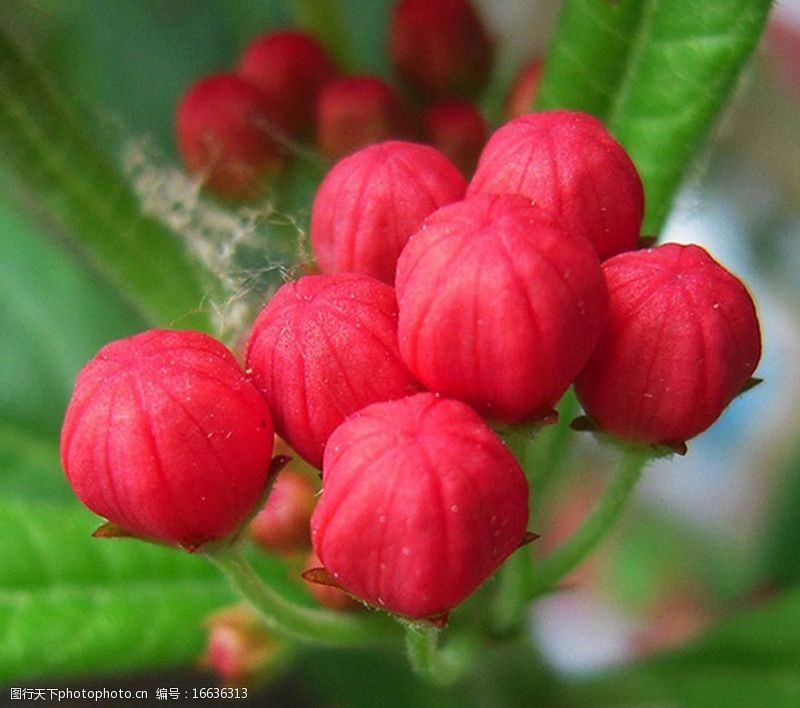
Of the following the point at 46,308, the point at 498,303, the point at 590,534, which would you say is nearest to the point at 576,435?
the point at 590,534

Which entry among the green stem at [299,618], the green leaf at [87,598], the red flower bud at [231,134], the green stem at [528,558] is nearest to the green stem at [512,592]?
the green stem at [528,558]

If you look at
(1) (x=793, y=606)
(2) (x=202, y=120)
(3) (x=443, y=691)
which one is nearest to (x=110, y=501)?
(2) (x=202, y=120)

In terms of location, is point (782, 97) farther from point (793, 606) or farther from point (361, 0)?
point (793, 606)

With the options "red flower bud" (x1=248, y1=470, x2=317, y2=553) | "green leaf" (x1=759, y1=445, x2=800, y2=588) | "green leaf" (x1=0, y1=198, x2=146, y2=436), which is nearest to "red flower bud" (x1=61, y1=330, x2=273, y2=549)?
"red flower bud" (x1=248, y1=470, x2=317, y2=553)

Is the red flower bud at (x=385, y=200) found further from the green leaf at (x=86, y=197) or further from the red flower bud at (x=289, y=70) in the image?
the red flower bud at (x=289, y=70)

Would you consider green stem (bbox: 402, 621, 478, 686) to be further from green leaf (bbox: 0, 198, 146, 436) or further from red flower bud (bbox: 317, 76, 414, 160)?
green leaf (bbox: 0, 198, 146, 436)

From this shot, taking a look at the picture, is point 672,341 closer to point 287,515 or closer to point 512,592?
point 512,592
